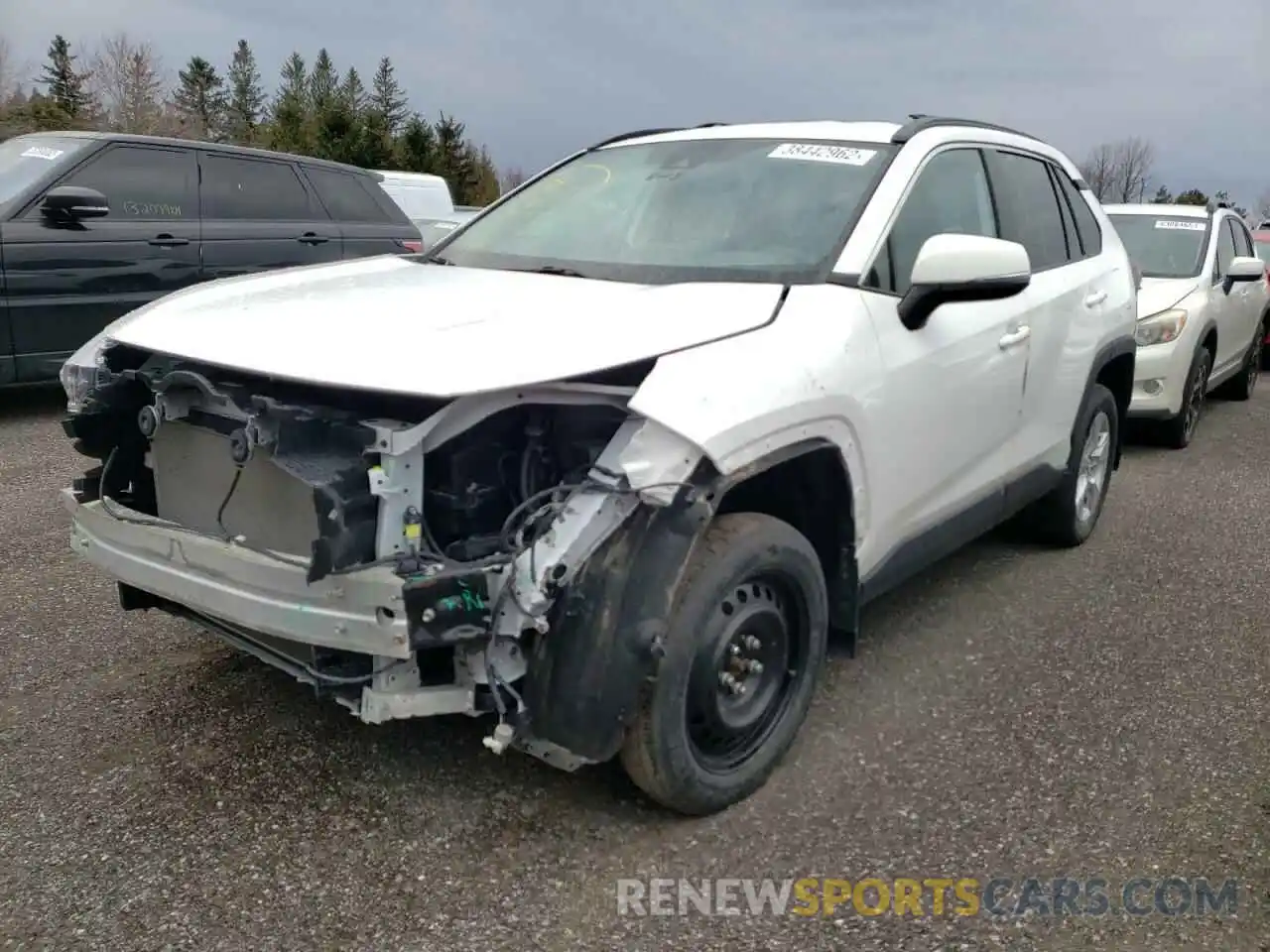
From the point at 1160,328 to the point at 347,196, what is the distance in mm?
6217

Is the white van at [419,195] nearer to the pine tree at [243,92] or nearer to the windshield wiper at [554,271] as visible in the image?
the windshield wiper at [554,271]

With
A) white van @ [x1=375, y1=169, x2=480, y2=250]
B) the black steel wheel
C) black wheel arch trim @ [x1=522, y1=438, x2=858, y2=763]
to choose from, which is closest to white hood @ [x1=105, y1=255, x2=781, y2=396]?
black wheel arch trim @ [x1=522, y1=438, x2=858, y2=763]

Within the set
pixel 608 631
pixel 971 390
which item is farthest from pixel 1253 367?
pixel 608 631

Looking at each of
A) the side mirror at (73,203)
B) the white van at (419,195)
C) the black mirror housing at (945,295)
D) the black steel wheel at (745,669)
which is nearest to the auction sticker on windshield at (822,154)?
the black mirror housing at (945,295)

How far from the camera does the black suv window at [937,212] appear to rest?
336cm

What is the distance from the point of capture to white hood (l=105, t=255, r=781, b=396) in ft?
7.95

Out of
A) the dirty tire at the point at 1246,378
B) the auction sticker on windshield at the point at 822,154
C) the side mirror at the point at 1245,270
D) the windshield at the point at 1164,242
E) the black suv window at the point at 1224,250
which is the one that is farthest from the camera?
the dirty tire at the point at 1246,378

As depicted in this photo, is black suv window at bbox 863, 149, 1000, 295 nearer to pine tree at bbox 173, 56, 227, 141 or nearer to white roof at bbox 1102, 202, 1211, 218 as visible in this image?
white roof at bbox 1102, 202, 1211, 218

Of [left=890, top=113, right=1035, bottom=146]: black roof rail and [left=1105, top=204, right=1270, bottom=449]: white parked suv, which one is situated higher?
[left=890, top=113, right=1035, bottom=146]: black roof rail

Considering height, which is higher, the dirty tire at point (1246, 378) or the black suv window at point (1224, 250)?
the black suv window at point (1224, 250)

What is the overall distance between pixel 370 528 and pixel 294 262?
640cm

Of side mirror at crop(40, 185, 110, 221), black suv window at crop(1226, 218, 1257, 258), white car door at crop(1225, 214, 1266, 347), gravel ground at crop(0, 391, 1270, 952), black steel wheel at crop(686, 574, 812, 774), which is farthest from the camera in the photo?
black suv window at crop(1226, 218, 1257, 258)

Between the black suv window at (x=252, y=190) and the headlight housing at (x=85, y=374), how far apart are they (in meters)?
5.14

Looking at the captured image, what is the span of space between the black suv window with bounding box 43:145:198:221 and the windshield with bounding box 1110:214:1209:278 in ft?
22.5
